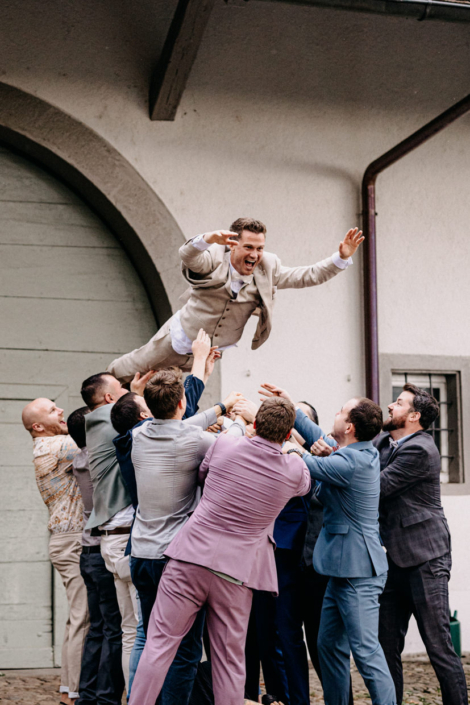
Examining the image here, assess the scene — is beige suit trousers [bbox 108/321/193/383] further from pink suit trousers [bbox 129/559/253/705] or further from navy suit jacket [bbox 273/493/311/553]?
pink suit trousers [bbox 129/559/253/705]

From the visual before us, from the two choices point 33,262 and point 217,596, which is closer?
point 217,596

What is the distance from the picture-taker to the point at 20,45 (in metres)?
6.39

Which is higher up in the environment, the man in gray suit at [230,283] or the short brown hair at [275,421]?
the man in gray suit at [230,283]

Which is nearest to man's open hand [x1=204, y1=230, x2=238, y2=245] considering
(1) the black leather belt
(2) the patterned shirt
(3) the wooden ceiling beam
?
(2) the patterned shirt

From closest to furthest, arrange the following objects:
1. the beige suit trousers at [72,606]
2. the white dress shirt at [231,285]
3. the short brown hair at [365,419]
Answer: the short brown hair at [365,419] < the white dress shirt at [231,285] < the beige suit trousers at [72,606]

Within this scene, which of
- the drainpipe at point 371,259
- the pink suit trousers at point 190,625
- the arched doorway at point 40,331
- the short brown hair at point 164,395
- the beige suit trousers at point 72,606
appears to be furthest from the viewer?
the drainpipe at point 371,259

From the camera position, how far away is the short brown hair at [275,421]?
377 cm

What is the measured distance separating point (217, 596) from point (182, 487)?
542 millimetres

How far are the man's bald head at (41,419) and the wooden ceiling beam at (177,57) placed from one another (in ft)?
8.45

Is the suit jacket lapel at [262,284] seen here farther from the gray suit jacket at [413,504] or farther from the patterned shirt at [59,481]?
the patterned shirt at [59,481]

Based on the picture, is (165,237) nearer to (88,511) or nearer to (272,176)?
(272,176)

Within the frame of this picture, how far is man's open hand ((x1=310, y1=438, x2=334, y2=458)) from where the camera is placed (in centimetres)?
436

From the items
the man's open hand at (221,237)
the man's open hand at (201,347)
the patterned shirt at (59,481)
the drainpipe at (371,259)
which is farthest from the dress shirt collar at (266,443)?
the drainpipe at (371,259)

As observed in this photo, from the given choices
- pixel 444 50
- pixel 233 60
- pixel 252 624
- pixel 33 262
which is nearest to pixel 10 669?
pixel 252 624
